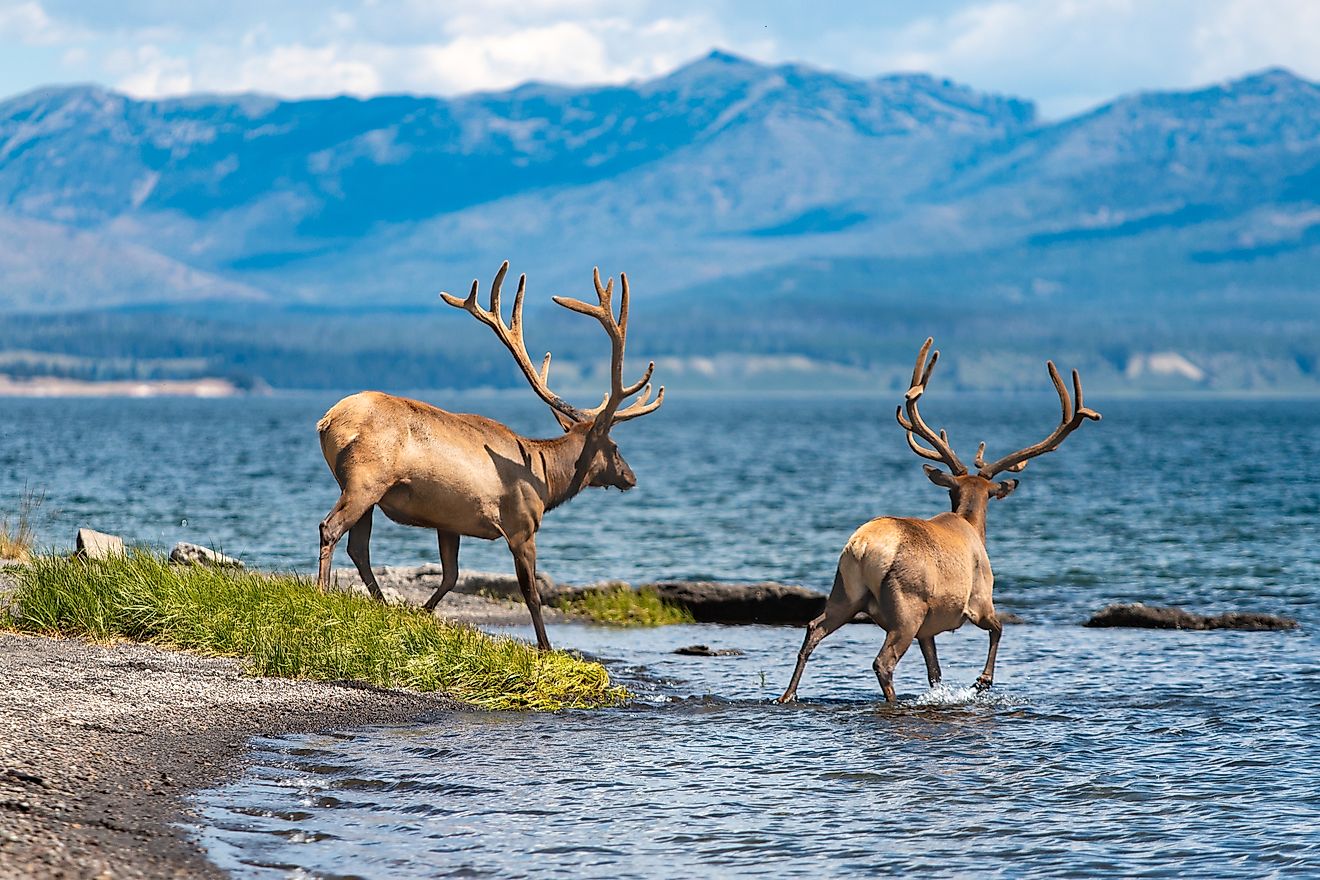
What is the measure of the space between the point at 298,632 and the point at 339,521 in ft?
4.70

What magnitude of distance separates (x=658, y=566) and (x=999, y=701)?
17434 mm

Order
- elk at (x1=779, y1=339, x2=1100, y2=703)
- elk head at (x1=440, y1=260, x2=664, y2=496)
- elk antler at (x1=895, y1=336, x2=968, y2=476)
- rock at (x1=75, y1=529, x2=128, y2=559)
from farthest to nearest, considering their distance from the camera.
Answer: rock at (x1=75, y1=529, x2=128, y2=559) → elk head at (x1=440, y1=260, x2=664, y2=496) → elk antler at (x1=895, y1=336, x2=968, y2=476) → elk at (x1=779, y1=339, x2=1100, y2=703)

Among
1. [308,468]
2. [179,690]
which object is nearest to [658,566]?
[179,690]

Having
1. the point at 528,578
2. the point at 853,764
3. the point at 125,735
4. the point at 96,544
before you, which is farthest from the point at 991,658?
the point at 96,544

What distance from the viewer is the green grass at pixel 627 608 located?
21219mm

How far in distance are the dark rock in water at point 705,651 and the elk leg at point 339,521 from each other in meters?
4.45

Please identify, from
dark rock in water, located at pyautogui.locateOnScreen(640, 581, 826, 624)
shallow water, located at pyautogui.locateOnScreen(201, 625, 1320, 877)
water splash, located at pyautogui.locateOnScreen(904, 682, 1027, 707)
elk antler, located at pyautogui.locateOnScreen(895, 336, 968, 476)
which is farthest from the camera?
dark rock in water, located at pyautogui.locateOnScreen(640, 581, 826, 624)

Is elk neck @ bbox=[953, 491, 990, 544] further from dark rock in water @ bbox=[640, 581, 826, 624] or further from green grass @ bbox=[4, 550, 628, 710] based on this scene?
dark rock in water @ bbox=[640, 581, 826, 624]

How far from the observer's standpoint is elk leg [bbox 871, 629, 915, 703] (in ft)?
44.5

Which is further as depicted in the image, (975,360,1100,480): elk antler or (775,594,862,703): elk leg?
(975,360,1100,480): elk antler

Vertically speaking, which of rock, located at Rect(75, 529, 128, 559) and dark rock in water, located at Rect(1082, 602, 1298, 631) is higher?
rock, located at Rect(75, 529, 128, 559)

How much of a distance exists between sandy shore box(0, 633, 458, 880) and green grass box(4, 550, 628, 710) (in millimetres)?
334

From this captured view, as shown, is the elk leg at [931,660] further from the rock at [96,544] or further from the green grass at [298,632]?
the rock at [96,544]

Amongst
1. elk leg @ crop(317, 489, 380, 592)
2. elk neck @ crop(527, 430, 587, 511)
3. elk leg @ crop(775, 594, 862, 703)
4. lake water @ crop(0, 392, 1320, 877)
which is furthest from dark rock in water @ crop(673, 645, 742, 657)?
elk leg @ crop(317, 489, 380, 592)
